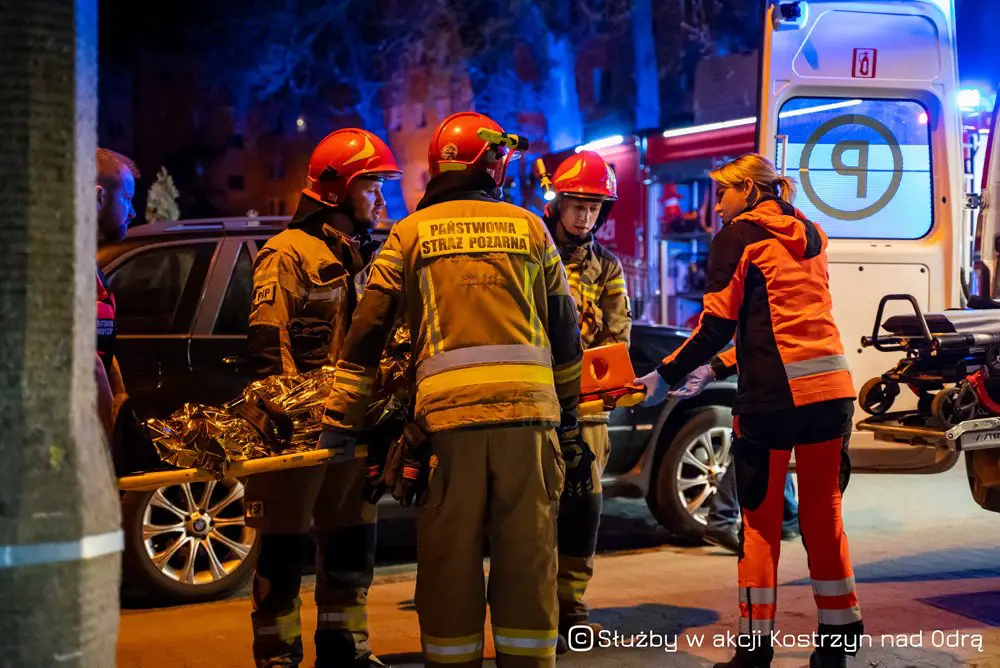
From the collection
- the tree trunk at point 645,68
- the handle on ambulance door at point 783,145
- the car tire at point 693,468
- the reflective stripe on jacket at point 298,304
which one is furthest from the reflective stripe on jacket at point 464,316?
the tree trunk at point 645,68

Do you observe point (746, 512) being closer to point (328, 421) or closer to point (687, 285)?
point (328, 421)

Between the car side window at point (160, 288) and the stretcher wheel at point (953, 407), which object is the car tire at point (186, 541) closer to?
the car side window at point (160, 288)

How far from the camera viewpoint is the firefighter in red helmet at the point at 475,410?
10.8 feet

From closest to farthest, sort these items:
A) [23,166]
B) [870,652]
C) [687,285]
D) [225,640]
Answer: [23,166], [870,652], [225,640], [687,285]

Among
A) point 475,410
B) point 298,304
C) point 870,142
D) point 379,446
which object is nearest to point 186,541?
point 298,304

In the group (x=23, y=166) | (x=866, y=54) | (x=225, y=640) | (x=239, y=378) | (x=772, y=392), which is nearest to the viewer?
(x=23, y=166)

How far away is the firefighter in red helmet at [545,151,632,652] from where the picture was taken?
464 cm

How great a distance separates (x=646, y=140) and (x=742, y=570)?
30.9 ft

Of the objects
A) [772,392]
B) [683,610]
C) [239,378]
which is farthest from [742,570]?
[239,378]

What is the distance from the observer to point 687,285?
42.1ft

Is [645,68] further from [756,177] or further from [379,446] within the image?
[379,446]

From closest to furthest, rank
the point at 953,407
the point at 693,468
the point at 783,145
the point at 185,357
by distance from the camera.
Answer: the point at 953,407, the point at 185,357, the point at 783,145, the point at 693,468

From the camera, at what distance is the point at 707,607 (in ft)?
17.0

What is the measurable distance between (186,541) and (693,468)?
3114 millimetres
